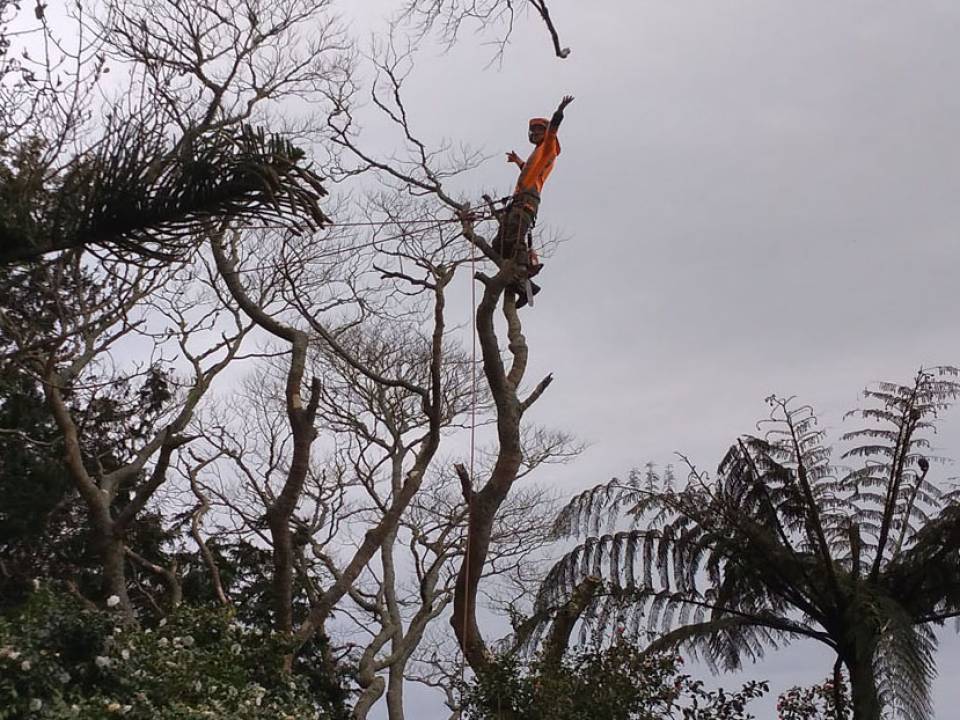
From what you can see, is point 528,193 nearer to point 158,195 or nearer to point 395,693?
point 158,195

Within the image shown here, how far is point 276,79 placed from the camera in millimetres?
10469

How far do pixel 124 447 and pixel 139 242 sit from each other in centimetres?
976

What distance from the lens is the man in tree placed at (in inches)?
281

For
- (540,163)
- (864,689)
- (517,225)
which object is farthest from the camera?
(864,689)

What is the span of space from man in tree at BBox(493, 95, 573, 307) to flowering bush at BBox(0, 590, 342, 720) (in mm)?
3074

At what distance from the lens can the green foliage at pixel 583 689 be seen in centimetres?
759

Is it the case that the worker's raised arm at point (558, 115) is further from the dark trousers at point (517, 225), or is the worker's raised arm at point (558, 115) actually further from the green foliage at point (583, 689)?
the green foliage at point (583, 689)

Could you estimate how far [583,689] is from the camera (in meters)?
7.77

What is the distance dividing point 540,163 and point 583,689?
3.50 meters

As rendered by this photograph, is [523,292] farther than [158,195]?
Yes

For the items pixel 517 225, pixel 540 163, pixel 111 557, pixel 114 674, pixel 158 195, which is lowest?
pixel 114 674

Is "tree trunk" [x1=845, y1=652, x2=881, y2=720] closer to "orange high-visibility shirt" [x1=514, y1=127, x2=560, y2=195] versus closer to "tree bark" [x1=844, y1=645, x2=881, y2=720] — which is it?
"tree bark" [x1=844, y1=645, x2=881, y2=720]

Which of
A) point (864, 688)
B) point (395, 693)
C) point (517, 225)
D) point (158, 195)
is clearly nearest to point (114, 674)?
point (158, 195)

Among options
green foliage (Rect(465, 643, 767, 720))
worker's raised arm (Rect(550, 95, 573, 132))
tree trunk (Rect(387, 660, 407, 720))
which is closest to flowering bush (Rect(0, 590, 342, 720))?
green foliage (Rect(465, 643, 767, 720))
